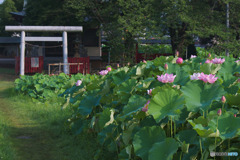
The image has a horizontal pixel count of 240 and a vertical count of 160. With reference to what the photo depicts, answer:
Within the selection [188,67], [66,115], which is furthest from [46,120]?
[188,67]

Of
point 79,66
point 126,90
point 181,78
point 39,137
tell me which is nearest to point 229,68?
point 181,78

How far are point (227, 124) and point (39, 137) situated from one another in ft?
14.2

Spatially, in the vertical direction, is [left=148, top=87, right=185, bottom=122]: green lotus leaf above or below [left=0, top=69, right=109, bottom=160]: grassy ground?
above

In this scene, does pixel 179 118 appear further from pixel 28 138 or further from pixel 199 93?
pixel 28 138

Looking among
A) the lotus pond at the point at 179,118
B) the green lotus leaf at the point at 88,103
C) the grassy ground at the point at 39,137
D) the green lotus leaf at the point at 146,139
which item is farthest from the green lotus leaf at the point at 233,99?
the grassy ground at the point at 39,137

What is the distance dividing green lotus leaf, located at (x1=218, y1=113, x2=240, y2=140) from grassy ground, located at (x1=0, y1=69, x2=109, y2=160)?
101 inches

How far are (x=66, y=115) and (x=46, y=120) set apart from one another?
18.6 inches

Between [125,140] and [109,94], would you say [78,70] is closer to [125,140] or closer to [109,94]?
[109,94]

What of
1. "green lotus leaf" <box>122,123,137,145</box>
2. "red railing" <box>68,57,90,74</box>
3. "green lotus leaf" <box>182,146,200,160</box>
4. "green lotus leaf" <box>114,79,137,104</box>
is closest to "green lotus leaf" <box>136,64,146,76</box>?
"green lotus leaf" <box>114,79,137,104</box>

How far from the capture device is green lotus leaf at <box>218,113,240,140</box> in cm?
265

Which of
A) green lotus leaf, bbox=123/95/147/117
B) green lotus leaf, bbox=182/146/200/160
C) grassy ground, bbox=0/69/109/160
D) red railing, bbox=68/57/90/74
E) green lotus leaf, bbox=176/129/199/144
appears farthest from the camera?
red railing, bbox=68/57/90/74

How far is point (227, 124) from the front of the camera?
2.71 metres

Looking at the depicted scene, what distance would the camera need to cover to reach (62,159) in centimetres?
498

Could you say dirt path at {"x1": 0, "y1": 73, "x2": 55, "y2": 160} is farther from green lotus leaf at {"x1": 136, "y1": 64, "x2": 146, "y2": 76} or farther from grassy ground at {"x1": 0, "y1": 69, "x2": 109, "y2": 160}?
green lotus leaf at {"x1": 136, "y1": 64, "x2": 146, "y2": 76}
